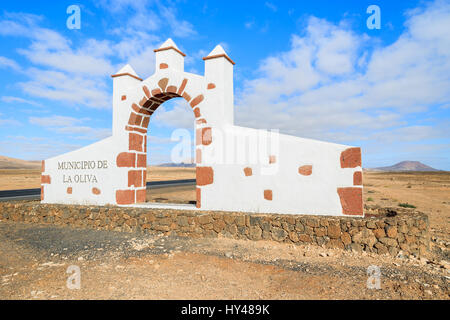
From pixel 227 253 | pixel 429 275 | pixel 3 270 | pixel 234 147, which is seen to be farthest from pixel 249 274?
pixel 3 270

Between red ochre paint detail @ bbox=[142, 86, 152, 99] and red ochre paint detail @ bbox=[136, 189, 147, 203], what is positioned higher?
red ochre paint detail @ bbox=[142, 86, 152, 99]

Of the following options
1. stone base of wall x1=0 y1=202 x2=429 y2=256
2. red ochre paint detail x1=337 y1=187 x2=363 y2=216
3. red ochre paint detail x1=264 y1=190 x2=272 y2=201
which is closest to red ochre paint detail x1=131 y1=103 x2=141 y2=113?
stone base of wall x1=0 y1=202 x2=429 y2=256

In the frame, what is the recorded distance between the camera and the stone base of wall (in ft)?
17.0

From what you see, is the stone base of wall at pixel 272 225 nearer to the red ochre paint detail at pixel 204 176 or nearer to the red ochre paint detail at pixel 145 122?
the red ochre paint detail at pixel 204 176

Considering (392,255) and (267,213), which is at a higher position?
(267,213)

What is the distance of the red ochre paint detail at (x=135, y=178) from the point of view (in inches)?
333

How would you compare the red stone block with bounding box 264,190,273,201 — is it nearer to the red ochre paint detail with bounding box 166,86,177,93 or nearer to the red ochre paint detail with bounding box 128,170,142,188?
the red ochre paint detail with bounding box 166,86,177,93

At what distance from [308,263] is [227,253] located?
4.78ft

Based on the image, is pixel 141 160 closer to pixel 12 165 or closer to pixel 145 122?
pixel 145 122

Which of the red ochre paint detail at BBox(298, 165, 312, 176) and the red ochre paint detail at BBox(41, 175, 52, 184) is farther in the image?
the red ochre paint detail at BBox(41, 175, 52, 184)

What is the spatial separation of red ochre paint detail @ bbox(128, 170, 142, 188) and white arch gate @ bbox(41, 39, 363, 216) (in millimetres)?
31

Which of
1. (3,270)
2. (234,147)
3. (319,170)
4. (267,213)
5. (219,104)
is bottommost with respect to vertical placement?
(3,270)
